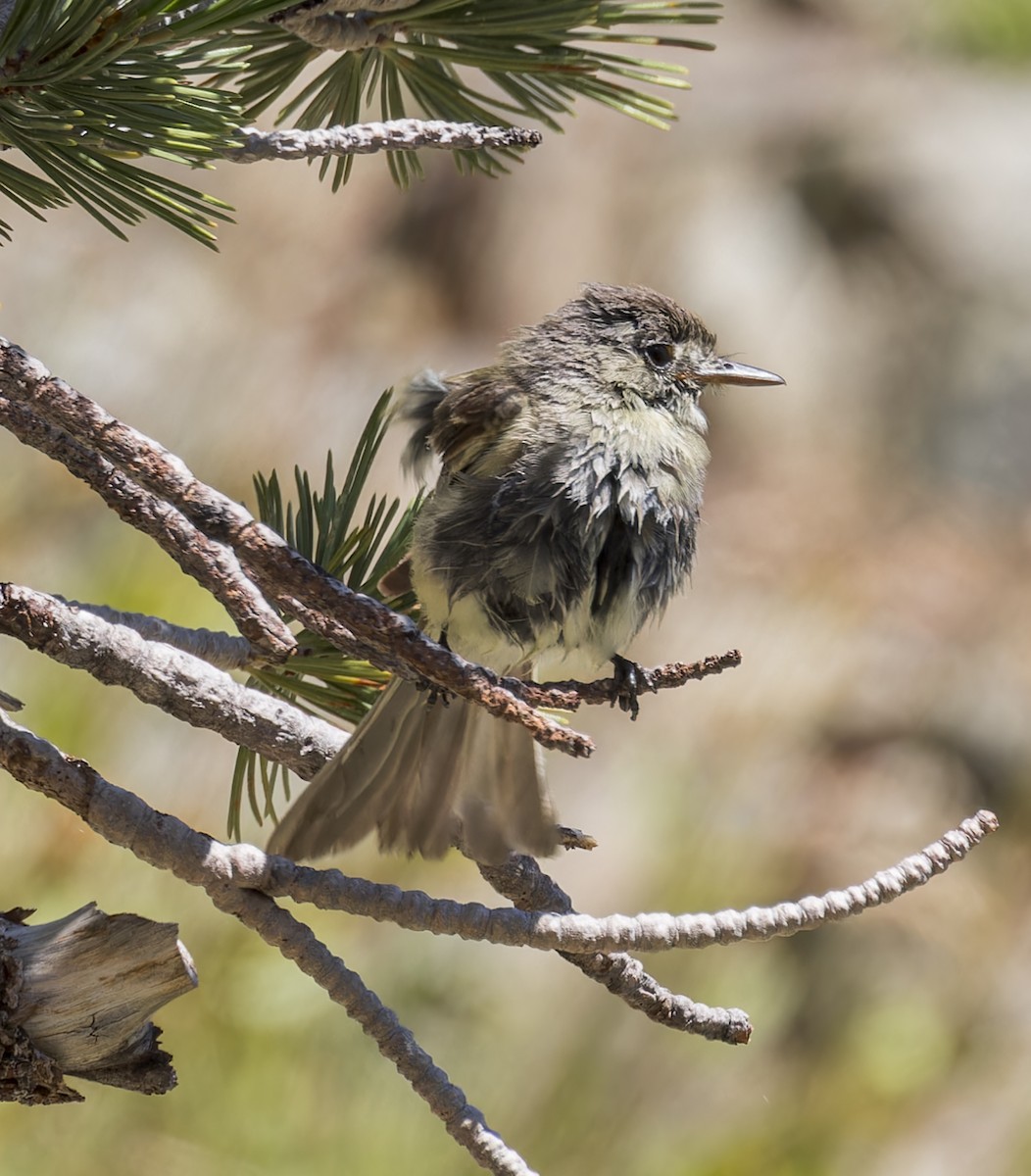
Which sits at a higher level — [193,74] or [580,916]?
[193,74]

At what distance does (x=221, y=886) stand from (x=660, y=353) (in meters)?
1.97

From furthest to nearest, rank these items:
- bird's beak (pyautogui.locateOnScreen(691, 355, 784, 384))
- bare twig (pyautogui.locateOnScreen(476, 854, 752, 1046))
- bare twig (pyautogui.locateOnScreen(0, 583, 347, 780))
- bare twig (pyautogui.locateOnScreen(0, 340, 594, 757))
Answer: bird's beak (pyautogui.locateOnScreen(691, 355, 784, 384))
bare twig (pyautogui.locateOnScreen(476, 854, 752, 1046))
bare twig (pyautogui.locateOnScreen(0, 583, 347, 780))
bare twig (pyautogui.locateOnScreen(0, 340, 594, 757))

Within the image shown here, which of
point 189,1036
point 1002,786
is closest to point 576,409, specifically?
point 189,1036

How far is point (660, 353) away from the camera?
10.5 feet

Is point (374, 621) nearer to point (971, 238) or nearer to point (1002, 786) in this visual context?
point (1002, 786)

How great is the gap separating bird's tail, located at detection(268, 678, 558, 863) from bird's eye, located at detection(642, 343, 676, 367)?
94 centimetres

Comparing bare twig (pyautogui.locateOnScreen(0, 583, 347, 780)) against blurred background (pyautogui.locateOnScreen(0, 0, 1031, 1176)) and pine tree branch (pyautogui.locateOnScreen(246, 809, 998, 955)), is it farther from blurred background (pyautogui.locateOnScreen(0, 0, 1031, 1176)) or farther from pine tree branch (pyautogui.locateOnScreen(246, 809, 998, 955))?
blurred background (pyautogui.locateOnScreen(0, 0, 1031, 1176))

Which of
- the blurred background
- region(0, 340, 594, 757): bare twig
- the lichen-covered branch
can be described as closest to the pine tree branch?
the lichen-covered branch

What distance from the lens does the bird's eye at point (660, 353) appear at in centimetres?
318

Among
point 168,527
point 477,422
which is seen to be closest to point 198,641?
point 168,527

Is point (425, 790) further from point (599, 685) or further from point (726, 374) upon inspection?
point (726, 374)

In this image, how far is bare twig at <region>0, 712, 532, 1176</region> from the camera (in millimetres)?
1605

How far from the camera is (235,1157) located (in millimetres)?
3912

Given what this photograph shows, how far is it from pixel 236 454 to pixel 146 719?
1.53 metres
